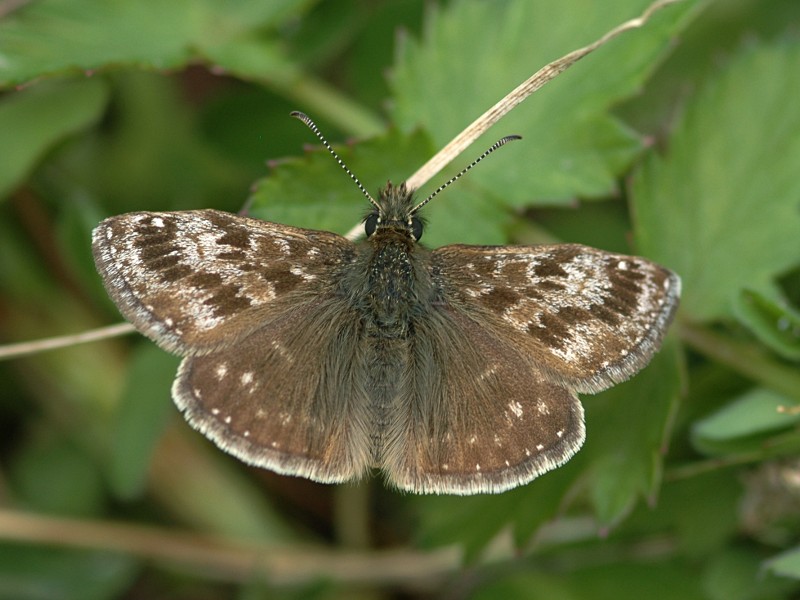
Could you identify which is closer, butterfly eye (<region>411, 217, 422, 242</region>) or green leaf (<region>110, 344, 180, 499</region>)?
butterfly eye (<region>411, 217, 422, 242</region>)

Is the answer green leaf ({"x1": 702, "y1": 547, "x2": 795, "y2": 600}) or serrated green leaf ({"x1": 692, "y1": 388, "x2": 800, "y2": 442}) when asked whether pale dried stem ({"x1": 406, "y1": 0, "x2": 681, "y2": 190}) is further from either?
green leaf ({"x1": 702, "y1": 547, "x2": 795, "y2": 600})

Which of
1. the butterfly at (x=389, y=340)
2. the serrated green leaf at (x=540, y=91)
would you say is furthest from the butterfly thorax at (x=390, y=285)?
the serrated green leaf at (x=540, y=91)

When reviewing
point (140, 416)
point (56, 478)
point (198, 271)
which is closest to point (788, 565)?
point (198, 271)

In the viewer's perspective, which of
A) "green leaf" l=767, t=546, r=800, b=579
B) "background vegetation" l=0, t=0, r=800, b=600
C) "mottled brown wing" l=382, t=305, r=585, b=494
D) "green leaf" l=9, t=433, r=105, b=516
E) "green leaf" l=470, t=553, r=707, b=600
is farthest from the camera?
"green leaf" l=9, t=433, r=105, b=516

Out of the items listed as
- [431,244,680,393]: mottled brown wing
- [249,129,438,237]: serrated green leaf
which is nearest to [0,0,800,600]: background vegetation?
[249,129,438,237]: serrated green leaf

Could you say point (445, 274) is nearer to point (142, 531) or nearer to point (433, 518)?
point (433, 518)

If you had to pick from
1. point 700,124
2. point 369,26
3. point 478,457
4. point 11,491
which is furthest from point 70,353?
point 700,124

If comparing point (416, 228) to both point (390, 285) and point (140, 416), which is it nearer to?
point (390, 285)

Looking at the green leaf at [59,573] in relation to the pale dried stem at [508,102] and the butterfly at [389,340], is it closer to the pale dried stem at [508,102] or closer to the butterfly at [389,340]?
the butterfly at [389,340]
